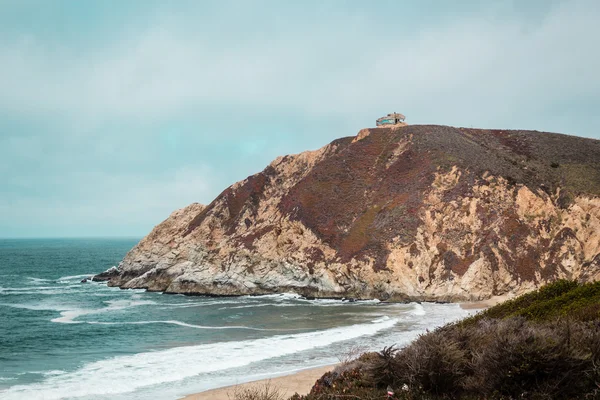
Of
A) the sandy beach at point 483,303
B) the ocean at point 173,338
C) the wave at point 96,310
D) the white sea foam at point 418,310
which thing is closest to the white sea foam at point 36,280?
the ocean at point 173,338

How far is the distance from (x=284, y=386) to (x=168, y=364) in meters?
8.62

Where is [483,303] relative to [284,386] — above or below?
below

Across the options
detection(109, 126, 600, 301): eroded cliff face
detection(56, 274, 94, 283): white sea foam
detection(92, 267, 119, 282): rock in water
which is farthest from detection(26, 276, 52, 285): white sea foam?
detection(109, 126, 600, 301): eroded cliff face

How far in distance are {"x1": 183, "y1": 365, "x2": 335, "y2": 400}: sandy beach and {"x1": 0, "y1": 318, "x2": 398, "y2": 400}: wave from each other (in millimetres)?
3453

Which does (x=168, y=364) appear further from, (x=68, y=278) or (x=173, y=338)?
(x=68, y=278)

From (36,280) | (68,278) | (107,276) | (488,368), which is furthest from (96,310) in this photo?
(488,368)

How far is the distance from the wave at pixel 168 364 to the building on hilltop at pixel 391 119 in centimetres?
6218

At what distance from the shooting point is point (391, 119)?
9019cm

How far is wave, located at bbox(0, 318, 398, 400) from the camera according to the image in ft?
68.4

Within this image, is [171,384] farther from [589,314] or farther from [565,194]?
[565,194]

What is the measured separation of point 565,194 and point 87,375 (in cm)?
5594

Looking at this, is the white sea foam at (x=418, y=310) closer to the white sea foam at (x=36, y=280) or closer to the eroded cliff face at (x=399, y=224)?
the eroded cliff face at (x=399, y=224)

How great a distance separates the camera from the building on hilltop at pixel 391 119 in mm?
89625

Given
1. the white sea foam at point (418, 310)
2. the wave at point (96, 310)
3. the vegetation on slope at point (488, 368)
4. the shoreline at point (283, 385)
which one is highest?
the vegetation on slope at point (488, 368)
